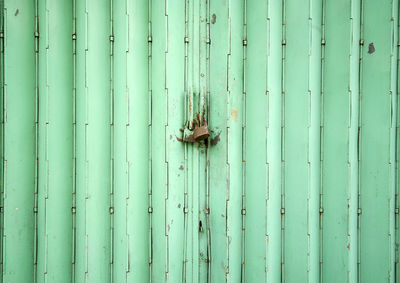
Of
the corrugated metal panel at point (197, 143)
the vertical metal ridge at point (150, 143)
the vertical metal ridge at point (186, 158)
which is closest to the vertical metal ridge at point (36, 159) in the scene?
the corrugated metal panel at point (197, 143)

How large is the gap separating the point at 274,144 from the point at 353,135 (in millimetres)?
372

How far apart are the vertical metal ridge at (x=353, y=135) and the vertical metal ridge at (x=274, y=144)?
1.04 feet

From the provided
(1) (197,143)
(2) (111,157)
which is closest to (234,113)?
(1) (197,143)

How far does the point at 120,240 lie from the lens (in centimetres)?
126

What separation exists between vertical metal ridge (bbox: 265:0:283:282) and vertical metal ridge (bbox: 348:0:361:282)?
317 millimetres

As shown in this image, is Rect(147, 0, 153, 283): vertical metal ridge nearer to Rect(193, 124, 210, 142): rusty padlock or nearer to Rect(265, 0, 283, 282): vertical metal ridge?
Rect(193, 124, 210, 142): rusty padlock

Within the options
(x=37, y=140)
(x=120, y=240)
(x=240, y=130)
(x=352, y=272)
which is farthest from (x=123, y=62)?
(x=352, y=272)

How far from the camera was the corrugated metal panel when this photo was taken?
4.03 ft

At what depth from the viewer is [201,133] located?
1213 mm

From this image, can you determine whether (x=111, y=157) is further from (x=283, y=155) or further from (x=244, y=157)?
(x=283, y=155)

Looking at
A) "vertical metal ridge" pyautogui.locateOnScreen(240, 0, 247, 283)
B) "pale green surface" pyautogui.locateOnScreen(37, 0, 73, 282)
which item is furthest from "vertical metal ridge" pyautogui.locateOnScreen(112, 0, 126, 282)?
"vertical metal ridge" pyautogui.locateOnScreen(240, 0, 247, 283)

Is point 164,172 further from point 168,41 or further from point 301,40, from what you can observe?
point 301,40

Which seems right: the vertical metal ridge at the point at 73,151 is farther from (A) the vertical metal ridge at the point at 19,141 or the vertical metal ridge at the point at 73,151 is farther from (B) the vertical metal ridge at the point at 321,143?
(B) the vertical metal ridge at the point at 321,143

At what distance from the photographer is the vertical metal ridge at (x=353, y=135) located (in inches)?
48.4
